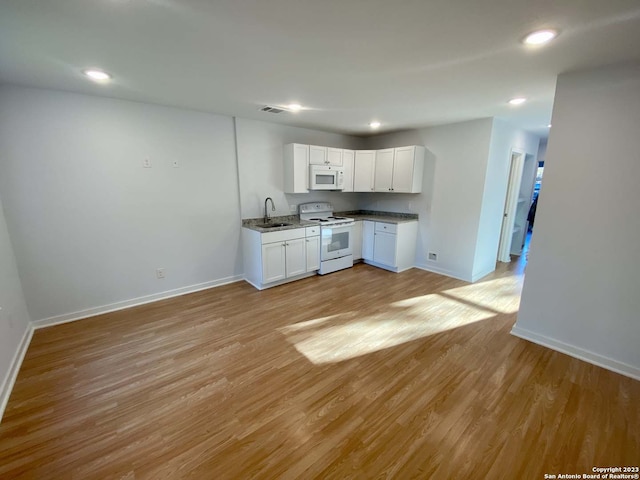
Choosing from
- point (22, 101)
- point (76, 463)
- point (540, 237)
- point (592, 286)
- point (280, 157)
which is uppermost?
point (22, 101)

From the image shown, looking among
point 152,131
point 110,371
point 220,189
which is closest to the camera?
point 110,371

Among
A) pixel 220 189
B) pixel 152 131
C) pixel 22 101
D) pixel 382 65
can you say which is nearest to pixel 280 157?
pixel 220 189

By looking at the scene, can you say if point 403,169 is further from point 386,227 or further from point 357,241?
point 357,241

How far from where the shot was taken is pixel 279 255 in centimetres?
393

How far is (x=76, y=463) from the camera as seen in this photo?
1.50m

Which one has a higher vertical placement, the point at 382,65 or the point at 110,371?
the point at 382,65

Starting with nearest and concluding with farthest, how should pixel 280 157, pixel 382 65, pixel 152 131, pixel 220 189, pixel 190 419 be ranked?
pixel 190 419 < pixel 382 65 < pixel 152 131 < pixel 220 189 < pixel 280 157

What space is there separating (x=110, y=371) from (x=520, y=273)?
575 cm

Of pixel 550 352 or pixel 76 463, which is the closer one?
pixel 76 463

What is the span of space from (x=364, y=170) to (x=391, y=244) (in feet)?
4.93

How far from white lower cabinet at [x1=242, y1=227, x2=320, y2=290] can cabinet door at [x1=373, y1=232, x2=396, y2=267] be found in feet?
3.77

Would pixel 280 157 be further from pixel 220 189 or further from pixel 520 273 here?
pixel 520 273

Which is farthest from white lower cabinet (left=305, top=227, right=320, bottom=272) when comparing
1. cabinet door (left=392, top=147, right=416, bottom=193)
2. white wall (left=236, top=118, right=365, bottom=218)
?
cabinet door (left=392, top=147, right=416, bottom=193)

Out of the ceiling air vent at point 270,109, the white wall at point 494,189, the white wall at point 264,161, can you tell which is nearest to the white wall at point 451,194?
the white wall at point 494,189
